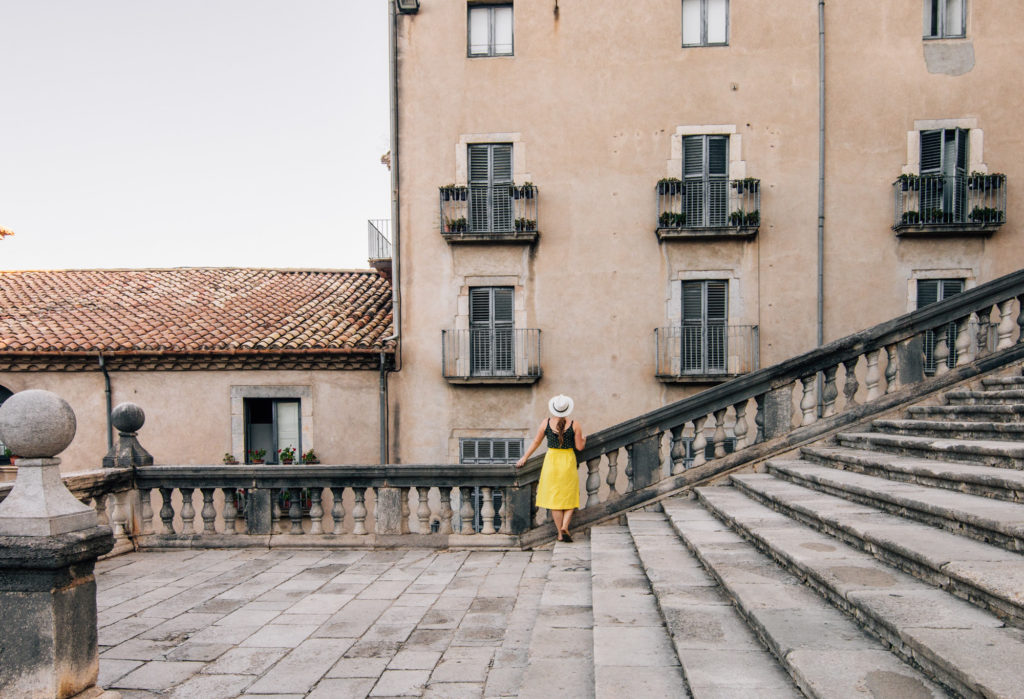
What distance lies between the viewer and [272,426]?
53.8ft

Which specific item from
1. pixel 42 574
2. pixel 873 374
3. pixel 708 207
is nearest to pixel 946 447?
pixel 873 374

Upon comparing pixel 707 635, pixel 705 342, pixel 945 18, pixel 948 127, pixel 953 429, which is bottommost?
pixel 707 635

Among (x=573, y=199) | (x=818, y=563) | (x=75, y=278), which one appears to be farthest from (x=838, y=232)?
(x=75, y=278)

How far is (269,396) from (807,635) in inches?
568

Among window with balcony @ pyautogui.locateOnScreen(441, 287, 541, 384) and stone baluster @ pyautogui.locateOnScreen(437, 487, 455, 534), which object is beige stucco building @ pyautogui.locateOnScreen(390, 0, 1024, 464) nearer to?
window with balcony @ pyautogui.locateOnScreen(441, 287, 541, 384)

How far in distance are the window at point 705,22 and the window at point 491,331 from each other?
7086 mm

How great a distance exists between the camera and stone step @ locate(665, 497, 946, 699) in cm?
293

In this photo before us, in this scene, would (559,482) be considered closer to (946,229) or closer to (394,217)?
(394,217)

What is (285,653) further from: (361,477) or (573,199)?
(573,199)

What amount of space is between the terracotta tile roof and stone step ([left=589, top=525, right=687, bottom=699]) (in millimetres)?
10717

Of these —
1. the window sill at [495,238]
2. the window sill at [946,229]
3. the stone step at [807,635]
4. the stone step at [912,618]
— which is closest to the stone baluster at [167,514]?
the stone step at [807,635]

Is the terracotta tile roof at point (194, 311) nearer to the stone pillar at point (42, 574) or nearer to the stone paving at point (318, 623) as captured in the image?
the stone paving at point (318, 623)

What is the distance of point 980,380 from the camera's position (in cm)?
827

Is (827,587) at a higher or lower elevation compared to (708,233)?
lower
